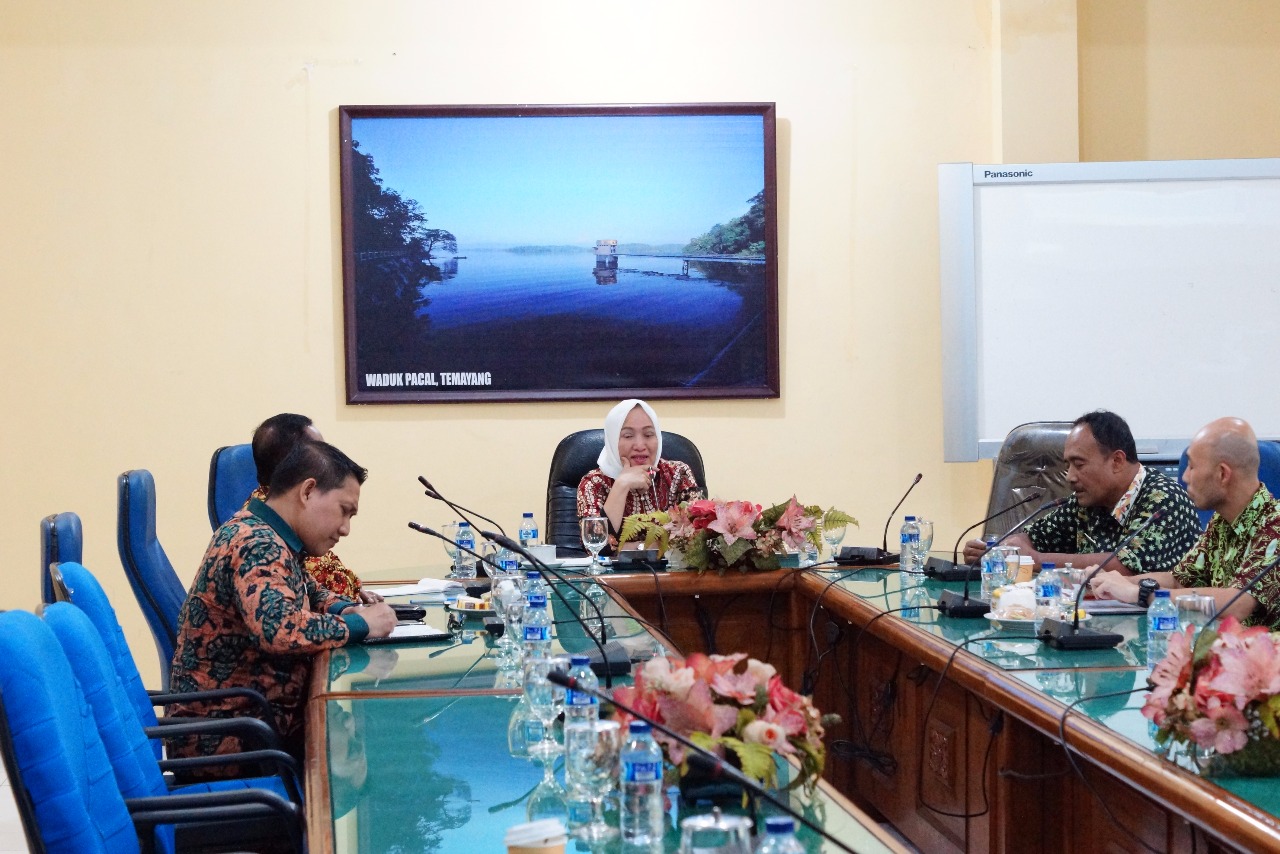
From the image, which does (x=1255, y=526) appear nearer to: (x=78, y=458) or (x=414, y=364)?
(x=414, y=364)

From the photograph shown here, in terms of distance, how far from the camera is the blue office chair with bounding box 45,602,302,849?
1.89 metres

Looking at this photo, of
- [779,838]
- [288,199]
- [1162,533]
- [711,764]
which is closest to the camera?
[779,838]

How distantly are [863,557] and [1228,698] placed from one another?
2232 millimetres

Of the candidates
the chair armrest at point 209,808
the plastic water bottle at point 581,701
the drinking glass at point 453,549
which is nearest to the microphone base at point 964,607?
the plastic water bottle at point 581,701

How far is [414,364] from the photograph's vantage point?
487 cm

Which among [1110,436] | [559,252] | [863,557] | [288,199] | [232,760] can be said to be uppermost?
[288,199]

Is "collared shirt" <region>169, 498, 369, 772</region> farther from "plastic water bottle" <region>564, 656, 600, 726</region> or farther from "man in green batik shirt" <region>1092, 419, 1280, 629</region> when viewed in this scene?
"man in green batik shirt" <region>1092, 419, 1280, 629</region>

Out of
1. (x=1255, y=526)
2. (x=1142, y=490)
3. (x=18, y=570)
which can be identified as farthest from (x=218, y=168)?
(x=1255, y=526)

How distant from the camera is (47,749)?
1565 millimetres

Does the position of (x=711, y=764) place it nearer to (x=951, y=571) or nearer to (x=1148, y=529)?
(x=951, y=571)

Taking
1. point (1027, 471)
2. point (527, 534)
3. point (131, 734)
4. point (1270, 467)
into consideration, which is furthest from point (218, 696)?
point (1270, 467)

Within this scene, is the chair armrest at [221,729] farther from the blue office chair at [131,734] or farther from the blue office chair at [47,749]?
the blue office chair at [47,749]

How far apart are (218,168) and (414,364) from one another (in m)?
1.02

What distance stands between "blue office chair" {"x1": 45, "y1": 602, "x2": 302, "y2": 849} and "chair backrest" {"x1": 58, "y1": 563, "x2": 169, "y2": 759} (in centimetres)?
7
